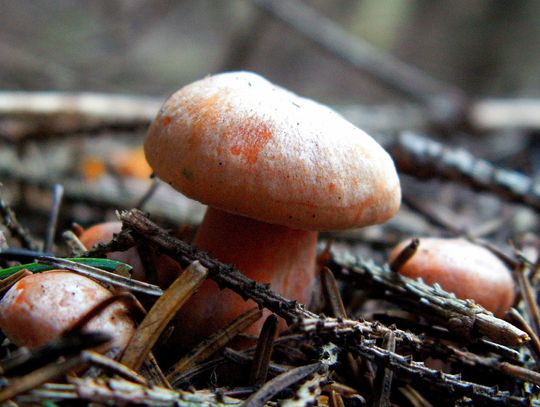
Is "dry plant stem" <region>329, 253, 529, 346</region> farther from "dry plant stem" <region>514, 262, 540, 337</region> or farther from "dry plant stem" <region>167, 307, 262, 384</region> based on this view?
"dry plant stem" <region>167, 307, 262, 384</region>

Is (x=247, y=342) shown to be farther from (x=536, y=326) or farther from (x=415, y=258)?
(x=536, y=326)

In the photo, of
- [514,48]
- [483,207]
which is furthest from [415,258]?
[514,48]

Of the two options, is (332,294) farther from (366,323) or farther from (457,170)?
(457,170)

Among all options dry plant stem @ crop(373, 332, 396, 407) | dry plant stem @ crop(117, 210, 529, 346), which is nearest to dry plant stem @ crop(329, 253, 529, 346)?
dry plant stem @ crop(117, 210, 529, 346)

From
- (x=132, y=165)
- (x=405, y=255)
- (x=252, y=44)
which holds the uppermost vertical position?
(x=252, y=44)

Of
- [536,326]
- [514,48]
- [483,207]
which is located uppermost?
[514,48]

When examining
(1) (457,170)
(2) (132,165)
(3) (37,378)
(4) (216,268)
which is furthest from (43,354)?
(2) (132,165)
